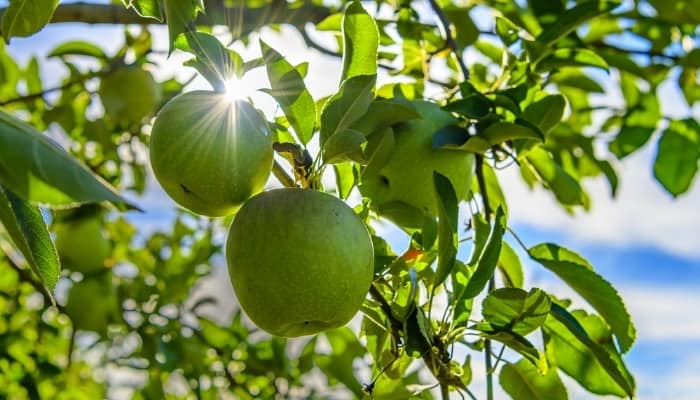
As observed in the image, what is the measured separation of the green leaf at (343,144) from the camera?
2.76 feet

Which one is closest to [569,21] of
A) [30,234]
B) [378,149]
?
[378,149]

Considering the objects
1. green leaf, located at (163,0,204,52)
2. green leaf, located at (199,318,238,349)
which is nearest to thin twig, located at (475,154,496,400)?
green leaf, located at (163,0,204,52)

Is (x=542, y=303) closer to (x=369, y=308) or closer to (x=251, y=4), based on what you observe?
(x=369, y=308)

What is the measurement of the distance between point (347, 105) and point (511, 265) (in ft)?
1.48

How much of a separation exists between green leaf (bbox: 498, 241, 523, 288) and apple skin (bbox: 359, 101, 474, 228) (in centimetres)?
17

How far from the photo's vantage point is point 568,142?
1761 millimetres

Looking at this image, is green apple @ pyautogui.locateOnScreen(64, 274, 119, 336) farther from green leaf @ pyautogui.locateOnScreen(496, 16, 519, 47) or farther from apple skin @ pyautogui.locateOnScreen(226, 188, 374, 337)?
apple skin @ pyautogui.locateOnScreen(226, 188, 374, 337)

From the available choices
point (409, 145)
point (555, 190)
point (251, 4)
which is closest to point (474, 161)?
point (409, 145)

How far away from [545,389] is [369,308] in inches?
9.9

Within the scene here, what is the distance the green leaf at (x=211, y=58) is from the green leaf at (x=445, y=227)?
231mm

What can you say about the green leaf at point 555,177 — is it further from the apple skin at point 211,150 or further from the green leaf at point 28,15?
the green leaf at point 28,15

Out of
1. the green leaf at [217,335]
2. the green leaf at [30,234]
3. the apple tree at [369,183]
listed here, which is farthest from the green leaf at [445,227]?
the green leaf at [217,335]

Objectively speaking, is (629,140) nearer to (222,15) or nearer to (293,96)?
(222,15)

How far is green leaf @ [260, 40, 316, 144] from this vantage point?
0.89 meters
